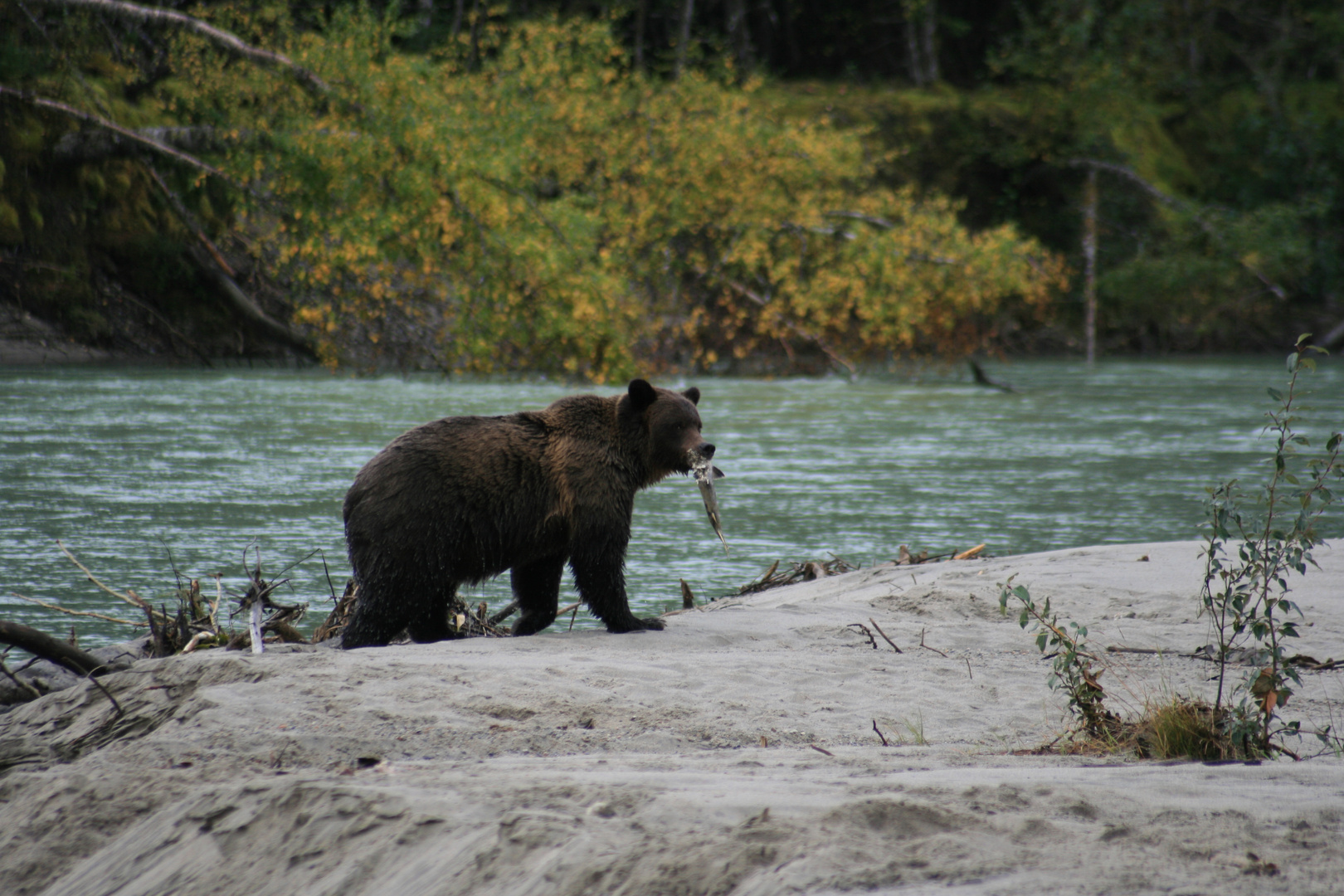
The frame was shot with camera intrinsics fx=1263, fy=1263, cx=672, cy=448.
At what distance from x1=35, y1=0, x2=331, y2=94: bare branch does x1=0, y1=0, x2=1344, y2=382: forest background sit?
5 cm

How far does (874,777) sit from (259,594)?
3.06 m

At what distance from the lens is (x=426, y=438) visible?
18.9ft

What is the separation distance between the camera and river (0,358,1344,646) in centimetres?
841

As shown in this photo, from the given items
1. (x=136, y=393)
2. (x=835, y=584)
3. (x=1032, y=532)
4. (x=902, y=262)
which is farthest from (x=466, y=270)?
(x=835, y=584)

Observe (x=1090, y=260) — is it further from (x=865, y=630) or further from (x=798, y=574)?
(x=865, y=630)

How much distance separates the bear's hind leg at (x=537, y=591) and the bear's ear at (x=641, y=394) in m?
0.84

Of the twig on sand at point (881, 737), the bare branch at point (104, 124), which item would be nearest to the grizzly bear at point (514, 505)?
the twig on sand at point (881, 737)

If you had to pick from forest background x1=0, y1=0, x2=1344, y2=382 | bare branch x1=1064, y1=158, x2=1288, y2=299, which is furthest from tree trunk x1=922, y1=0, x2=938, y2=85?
bare branch x1=1064, y1=158, x2=1288, y2=299

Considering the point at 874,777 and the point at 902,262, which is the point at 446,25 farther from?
the point at 874,777

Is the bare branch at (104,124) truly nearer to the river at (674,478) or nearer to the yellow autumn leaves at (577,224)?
the yellow autumn leaves at (577,224)

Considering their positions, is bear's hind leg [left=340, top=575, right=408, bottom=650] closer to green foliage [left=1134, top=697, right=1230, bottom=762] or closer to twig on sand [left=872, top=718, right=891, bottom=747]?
twig on sand [left=872, top=718, right=891, bottom=747]

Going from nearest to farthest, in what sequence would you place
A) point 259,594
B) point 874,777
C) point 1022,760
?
point 874,777 → point 1022,760 → point 259,594

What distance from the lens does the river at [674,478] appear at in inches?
331

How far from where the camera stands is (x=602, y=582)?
587 cm
